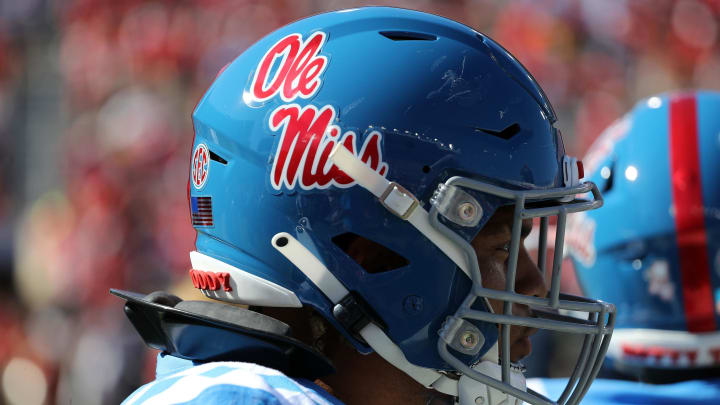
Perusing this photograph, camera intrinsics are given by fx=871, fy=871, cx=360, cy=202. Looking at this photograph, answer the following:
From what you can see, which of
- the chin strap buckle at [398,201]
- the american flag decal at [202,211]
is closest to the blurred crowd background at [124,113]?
the american flag decal at [202,211]

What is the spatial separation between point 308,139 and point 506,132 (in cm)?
35

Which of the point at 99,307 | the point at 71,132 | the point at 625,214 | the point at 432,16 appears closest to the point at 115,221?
the point at 99,307

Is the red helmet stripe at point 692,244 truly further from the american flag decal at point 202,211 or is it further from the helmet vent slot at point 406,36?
the american flag decal at point 202,211

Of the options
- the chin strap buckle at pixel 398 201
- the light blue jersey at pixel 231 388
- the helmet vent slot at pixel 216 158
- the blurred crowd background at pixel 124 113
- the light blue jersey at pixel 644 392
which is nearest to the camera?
the light blue jersey at pixel 231 388

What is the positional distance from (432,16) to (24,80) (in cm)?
606

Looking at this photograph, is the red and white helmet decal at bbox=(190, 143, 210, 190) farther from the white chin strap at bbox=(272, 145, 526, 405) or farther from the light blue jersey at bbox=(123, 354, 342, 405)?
the light blue jersey at bbox=(123, 354, 342, 405)

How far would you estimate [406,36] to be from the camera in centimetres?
155

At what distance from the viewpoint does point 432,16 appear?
1639mm

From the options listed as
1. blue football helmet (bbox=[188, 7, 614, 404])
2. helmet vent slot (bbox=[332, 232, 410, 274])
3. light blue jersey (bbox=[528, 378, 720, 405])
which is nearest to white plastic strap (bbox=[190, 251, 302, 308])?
blue football helmet (bbox=[188, 7, 614, 404])

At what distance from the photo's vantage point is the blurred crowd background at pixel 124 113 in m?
5.76

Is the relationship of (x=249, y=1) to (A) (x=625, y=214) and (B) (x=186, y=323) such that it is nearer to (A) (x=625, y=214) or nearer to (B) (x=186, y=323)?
(A) (x=625, y=214)

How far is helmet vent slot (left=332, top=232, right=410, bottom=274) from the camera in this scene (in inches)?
57.6

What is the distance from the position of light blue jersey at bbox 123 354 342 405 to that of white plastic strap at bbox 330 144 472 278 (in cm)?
31

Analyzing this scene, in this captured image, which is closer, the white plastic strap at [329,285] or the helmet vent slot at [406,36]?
the white plastic strap at [329,285]
